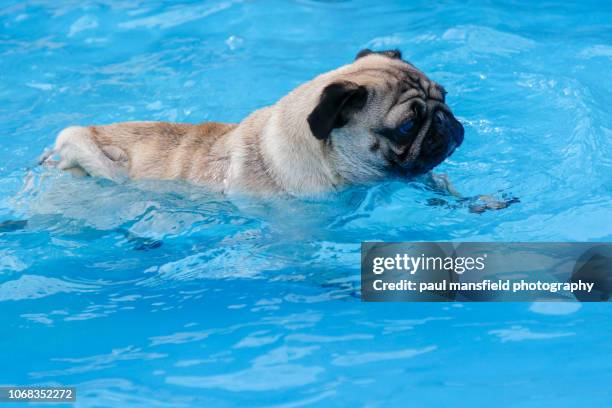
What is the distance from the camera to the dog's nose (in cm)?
475

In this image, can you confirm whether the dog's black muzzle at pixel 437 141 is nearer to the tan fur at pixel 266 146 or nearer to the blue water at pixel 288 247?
the tan fur at pixel 266 146

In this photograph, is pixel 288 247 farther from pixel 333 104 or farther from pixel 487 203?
pixel 487 203

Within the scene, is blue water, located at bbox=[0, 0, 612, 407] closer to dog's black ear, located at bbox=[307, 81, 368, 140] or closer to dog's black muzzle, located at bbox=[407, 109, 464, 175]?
dog's black muzzle, located at bbox=[407, 109, 464, 175]

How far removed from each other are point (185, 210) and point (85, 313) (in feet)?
3.15

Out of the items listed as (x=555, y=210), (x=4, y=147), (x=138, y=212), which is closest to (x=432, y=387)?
(x=555, y=210)

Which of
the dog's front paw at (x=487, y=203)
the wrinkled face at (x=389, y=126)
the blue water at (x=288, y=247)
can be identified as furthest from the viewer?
the dog's front paw at (x=487, y=203)

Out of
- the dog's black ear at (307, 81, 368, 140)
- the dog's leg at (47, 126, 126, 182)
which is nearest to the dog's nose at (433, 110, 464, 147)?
the dog's black ear at (307, 81, 368, 140)

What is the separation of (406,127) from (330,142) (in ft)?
1.51

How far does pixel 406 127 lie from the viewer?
15.4 ft

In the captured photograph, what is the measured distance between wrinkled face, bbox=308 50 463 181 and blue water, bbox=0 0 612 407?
308 mm

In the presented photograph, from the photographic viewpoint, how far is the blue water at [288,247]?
4129 millimetres

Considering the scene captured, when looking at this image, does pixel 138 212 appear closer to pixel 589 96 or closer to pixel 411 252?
pixel 411 252

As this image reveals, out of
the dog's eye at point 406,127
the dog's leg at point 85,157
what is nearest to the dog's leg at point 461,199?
the dog's eye at point 406,127

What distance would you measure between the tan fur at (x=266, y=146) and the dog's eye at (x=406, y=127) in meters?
0.05
